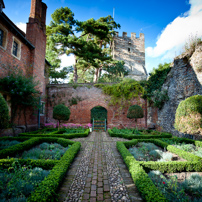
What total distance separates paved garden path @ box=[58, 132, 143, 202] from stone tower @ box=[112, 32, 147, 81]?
22.1 m

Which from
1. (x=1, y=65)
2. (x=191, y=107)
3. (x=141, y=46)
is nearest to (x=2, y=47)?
(x=1, y=65)

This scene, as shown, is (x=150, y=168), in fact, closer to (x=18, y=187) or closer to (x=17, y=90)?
(x=18, y=187)

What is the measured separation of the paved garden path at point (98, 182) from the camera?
2331mm

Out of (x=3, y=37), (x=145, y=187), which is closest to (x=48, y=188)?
(x=145, y=187)

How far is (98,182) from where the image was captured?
2.82 m

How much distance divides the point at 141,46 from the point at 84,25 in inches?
643

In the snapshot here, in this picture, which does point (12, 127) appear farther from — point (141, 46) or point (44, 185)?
point (141, 46)

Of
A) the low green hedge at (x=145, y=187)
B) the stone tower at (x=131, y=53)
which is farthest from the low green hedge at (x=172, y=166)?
the stone tower at (x=131, y=53)

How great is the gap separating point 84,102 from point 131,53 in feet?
60.9

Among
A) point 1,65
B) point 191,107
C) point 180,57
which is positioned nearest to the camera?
point 191,107

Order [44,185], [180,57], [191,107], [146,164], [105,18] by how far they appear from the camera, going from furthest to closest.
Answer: [105,18] → [180,57] → [191,107] → [146,164] → [44,185]

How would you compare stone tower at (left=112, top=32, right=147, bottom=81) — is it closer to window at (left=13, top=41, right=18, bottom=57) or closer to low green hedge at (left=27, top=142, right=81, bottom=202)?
window at (left=13, top=41, right=18, bottom=57)

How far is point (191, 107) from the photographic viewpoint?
470 centimetres

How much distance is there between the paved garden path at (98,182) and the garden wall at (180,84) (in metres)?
6.30
